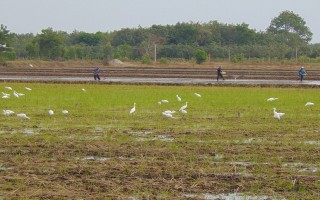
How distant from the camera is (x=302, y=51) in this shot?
8525 cm

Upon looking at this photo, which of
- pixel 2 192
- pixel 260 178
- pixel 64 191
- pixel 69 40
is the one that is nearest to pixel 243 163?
pixel 260 178

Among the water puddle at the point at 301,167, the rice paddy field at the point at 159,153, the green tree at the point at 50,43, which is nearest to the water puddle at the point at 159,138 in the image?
the rice paddy field at the point at 159,153

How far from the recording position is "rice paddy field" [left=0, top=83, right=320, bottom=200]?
9.39 meters

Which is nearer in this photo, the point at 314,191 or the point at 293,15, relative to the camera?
the point at 314,191

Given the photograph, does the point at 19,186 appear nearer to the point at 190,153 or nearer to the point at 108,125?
the point at 190,153

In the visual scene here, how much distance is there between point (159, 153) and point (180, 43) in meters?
80.5

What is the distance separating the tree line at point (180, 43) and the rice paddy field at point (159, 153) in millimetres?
53855

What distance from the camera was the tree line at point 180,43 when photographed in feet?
262

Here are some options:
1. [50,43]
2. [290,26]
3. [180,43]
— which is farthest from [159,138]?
[290,26]

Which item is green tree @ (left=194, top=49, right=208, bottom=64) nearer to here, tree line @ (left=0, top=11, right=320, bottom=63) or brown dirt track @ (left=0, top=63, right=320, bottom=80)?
tree line @ (left=0, top=11, right=320, bottom=63)

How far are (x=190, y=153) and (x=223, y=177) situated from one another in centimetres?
255

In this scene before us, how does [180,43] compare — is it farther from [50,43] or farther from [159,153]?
[159,153]

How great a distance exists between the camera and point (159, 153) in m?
12.7

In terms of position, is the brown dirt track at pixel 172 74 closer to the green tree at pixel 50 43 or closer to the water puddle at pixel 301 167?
the green tree at pixel 50 43
